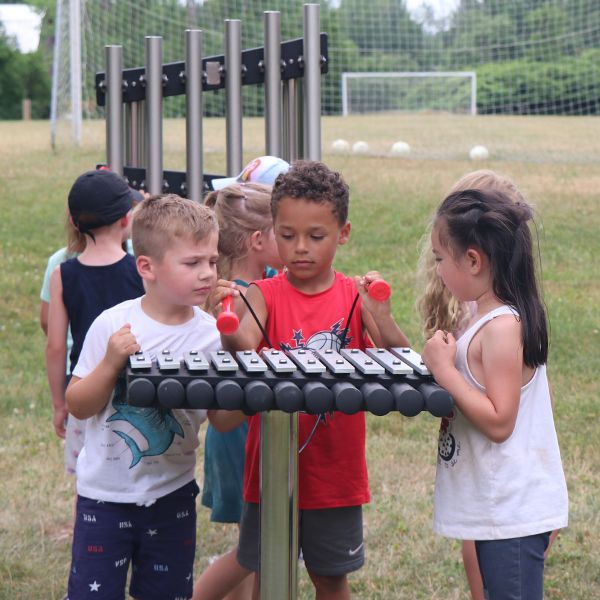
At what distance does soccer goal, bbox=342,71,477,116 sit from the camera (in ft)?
79.8

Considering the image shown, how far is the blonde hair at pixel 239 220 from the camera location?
351cm

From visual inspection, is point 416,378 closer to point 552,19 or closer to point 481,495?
point 481,495

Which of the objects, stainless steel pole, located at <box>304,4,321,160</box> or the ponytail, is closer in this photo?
the ponytail

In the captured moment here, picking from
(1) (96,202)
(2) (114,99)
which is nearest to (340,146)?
(2) (114,99)

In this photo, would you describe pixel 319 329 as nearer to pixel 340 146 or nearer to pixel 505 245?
pixel 505 245

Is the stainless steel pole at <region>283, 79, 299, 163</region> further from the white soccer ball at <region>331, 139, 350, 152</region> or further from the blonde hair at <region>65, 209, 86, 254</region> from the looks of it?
the white soccer ball at <region>331, 139, 350, 152</region>

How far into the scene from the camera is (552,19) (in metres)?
19.7

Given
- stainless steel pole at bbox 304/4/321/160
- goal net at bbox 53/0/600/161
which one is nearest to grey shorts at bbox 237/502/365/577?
stainless steel pole at bbox 304/4/321/160

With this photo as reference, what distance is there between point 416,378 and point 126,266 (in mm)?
1496

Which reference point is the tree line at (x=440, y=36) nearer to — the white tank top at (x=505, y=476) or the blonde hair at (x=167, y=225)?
the blonde hair at (x=167, y=225)

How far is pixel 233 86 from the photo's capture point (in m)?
5.19

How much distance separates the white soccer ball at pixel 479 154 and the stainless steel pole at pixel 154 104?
12622 mm

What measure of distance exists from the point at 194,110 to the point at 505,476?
3.07 m

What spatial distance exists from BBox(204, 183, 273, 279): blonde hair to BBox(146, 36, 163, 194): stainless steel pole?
169 centimetres
